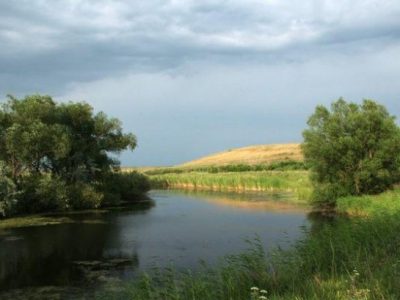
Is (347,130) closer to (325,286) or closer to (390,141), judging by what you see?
(390,141)

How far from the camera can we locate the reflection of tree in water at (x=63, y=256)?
60.7ft

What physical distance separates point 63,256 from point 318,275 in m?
14.6

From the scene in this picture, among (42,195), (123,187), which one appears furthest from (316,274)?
(123,187)

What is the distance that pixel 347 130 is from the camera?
34688 millimetres

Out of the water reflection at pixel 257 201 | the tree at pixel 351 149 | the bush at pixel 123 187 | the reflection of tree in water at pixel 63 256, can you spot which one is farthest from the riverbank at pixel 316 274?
the bush at pixel 123 187

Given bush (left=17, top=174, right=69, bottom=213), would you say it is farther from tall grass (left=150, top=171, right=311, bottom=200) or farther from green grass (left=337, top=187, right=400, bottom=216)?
green grass (left=337, top=187, right=400, bottom=216)

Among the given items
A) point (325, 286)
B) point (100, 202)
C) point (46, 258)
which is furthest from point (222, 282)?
point (100, 202)

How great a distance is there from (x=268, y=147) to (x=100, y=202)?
266 feet

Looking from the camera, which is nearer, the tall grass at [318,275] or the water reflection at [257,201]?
the tall grass at [318,275]

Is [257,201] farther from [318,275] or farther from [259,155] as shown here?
[259,155]

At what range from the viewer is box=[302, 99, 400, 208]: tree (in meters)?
33.6

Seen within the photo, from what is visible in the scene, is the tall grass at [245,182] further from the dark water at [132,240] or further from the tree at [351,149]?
the dark water at [132,240]

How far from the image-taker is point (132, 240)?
25.9 metres

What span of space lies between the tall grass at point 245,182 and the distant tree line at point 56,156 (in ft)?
46.3
